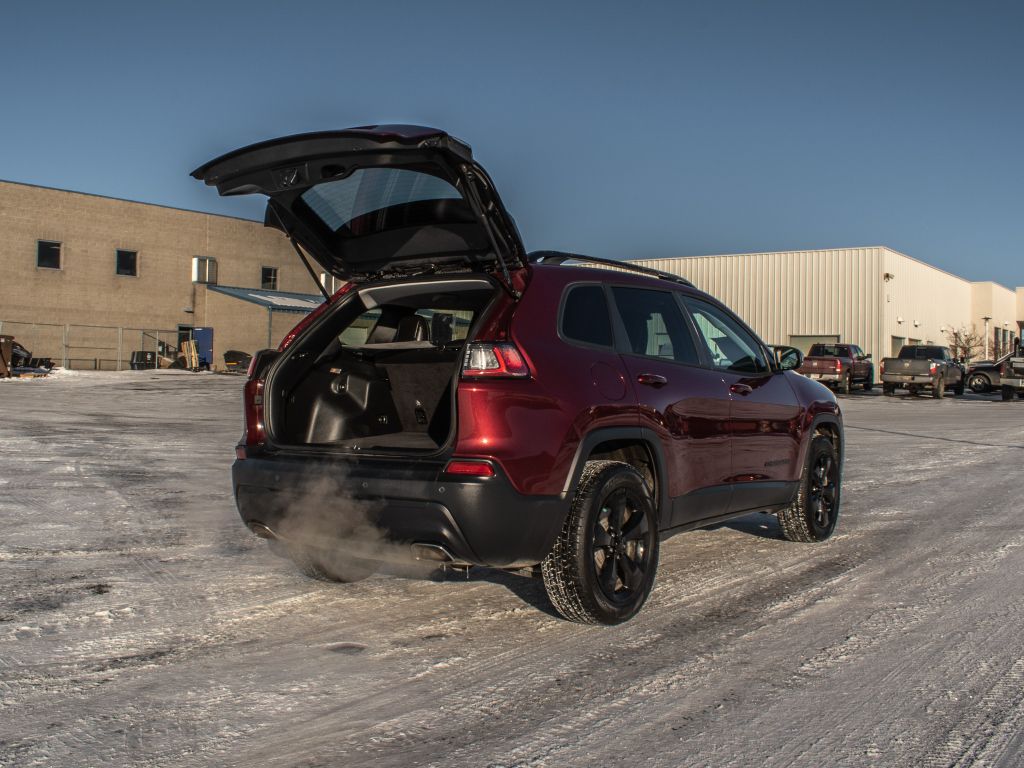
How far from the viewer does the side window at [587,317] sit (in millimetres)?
4816

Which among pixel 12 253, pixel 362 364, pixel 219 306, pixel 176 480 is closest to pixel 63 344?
pixel 12 253

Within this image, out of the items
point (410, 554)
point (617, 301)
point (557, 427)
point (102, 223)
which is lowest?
point (410, 554)

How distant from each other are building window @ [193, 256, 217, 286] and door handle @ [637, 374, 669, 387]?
42473 mm

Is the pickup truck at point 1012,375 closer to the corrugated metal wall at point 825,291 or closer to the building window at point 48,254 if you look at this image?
the corrugated metal wall at point 825,291

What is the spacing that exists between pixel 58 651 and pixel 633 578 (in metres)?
2.63

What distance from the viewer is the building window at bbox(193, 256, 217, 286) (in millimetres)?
44750

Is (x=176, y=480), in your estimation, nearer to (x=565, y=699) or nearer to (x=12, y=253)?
(x=565, y=699)

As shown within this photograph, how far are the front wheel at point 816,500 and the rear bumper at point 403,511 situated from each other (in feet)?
9.75

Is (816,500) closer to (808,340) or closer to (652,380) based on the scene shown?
(652,380)

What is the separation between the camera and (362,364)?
5.61 m

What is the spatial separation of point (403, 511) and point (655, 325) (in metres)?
1.94

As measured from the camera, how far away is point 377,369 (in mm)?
5680

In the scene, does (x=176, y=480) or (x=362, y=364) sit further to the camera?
(x=176, y=480)

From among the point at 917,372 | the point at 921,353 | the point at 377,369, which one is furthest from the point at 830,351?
the point at 377,369
